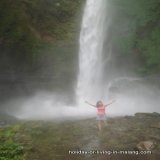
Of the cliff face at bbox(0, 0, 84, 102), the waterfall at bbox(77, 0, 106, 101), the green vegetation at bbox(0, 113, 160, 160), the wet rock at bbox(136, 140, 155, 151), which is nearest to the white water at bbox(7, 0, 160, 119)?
the waterfall at bbox(77, 0, 106, 101)

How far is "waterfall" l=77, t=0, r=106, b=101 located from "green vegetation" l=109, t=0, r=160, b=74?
137cm

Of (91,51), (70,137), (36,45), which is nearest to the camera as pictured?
(70,137)

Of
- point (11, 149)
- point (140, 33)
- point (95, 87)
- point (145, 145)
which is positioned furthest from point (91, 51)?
point (11, 149)

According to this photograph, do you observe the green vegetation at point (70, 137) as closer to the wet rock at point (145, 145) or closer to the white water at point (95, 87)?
the wet rock at point (145, 145)

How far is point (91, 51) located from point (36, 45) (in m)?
4.13

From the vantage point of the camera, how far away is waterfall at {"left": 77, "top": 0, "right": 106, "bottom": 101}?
959 inches

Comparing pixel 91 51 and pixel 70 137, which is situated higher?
pixel 91 51

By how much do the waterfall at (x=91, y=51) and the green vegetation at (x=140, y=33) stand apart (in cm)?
137

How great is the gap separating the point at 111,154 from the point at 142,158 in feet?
3.44

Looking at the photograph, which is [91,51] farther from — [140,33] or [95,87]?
[140,33]

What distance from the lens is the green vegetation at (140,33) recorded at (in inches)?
908

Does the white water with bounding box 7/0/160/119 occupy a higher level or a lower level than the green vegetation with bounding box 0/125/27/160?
higher

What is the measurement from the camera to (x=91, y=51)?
25.0m

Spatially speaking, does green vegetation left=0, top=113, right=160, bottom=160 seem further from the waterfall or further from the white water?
the waterfall
